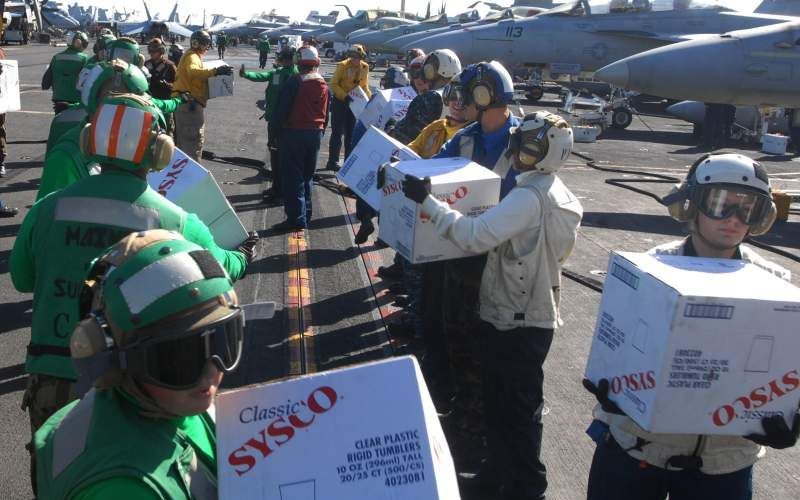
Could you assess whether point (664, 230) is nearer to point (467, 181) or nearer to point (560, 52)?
point (467, 181)

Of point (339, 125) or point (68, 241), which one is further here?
point (339, 125)

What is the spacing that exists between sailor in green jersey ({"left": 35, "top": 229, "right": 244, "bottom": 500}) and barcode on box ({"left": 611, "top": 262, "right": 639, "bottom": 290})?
1.57 meters

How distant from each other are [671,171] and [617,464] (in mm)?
15081

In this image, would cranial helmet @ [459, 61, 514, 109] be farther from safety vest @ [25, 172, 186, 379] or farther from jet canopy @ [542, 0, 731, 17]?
jet canopy @ [542, 0, 731, 17]

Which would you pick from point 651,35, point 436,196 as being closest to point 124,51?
point 436,196

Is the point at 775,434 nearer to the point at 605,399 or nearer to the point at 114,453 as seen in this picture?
the point at 605,399

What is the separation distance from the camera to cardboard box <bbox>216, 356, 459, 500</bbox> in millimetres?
1647

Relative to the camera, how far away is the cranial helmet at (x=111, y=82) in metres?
4.46

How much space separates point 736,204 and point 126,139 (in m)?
2.41

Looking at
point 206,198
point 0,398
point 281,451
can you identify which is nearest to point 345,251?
point 0,398

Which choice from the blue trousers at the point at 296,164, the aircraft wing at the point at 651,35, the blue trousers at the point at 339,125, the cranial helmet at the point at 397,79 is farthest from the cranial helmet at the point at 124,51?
the aircraft wing at the point at 651,35

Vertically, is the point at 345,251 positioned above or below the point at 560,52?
below

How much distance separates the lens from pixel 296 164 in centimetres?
949

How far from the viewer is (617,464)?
3041mm
